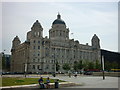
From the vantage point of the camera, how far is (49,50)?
124562 mm

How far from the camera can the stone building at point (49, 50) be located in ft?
385

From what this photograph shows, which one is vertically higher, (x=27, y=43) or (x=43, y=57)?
(x=27, y=43)

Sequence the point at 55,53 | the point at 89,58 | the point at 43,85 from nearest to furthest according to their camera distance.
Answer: the point at 43,85 → the point at 55,53 → the point at 89,58

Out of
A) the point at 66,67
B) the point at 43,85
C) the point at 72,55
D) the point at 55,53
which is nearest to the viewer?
the point at 43,85

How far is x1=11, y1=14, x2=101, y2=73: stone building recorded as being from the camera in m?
117

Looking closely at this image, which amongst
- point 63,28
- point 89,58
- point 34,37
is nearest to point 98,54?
point 89,58

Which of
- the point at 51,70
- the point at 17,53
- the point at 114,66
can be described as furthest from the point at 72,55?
the point at 17,53

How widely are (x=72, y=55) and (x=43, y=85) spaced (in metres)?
113

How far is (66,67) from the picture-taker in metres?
115

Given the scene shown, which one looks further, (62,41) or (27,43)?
(62,41)

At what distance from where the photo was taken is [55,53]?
127000mm

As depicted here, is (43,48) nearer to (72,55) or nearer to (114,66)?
(72,55)

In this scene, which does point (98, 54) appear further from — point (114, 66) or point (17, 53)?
point (17, 53)

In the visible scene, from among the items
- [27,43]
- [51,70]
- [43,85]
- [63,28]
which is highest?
[63,28]
